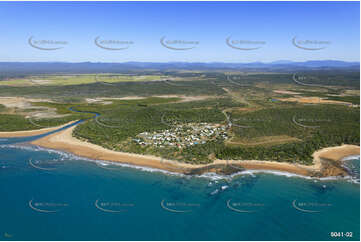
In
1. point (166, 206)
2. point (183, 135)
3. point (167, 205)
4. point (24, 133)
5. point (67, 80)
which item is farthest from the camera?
point (67, 80)

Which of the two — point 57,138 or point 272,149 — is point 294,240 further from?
point 57,138

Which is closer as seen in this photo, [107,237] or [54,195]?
[107,237]

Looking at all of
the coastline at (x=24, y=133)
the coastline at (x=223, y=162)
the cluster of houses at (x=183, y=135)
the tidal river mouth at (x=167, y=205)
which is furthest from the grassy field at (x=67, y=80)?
the tidal river mouth at (x=167, y=205)

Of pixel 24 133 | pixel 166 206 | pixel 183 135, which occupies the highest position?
pixel 24 133

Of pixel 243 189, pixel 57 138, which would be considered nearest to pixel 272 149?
pixel 243 189

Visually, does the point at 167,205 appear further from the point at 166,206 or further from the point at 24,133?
the point at 24,133

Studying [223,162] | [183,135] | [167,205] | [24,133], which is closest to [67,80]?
[24,133]

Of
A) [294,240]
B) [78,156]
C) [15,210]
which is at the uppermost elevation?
[78,156]

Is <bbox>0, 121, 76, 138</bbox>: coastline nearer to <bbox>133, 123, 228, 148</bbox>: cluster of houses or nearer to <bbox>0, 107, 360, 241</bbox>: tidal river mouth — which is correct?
<bbox>0, 107, 360, 241</bbox>: tidal river mouth

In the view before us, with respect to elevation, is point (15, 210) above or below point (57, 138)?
below
